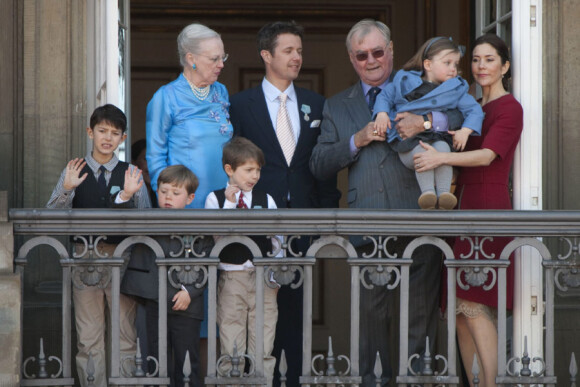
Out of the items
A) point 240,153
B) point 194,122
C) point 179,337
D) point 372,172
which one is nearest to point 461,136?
point 372,172

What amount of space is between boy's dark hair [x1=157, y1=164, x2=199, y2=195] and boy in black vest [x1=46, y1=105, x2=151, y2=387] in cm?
13

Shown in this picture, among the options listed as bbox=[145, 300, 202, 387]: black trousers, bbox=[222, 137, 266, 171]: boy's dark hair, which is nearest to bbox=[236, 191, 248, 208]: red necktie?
bbox=[222, 137, 266, 171]: boy's dark hair

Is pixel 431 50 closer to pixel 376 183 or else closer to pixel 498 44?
pixel 498 44

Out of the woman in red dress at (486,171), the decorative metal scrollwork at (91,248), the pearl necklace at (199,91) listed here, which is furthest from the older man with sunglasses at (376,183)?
the decorative metal scrollwork at (91,248)

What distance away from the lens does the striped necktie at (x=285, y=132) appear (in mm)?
7535

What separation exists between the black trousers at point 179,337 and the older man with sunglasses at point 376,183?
0.95 meters

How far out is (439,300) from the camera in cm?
723

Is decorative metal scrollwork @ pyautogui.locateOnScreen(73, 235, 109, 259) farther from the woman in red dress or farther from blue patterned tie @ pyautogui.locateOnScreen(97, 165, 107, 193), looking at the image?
the woman in red dress

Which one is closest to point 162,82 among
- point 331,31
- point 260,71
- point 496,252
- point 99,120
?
point 260,71

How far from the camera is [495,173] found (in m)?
7.11

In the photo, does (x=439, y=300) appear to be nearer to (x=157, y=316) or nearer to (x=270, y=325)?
(x=270, y=325)

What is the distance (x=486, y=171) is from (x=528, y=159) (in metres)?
0.31

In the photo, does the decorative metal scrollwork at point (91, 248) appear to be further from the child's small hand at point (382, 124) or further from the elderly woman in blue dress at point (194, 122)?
the child's small hand at point (382, 124)

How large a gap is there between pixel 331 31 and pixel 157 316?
4.72 meters
